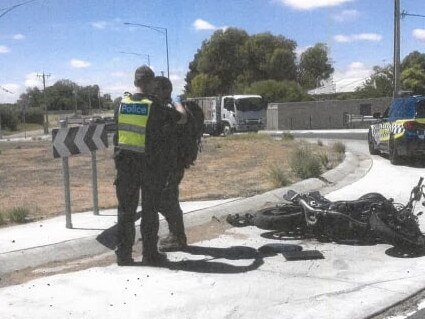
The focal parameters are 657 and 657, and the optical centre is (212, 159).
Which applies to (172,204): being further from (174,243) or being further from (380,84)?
(380,84)

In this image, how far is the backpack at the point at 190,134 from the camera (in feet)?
23.5

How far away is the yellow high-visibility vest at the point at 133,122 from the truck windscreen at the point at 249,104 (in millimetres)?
34202

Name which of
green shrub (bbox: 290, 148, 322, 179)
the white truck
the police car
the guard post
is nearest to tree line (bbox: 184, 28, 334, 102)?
the white truck

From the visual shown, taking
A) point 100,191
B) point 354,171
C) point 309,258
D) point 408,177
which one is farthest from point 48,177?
point 309,258

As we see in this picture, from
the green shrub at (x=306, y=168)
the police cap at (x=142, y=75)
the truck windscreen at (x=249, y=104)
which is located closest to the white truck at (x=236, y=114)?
the truck windscreen at (x=249, y=104)

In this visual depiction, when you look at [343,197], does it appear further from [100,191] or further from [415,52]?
[415,52]

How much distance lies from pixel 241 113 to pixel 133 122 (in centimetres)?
3464

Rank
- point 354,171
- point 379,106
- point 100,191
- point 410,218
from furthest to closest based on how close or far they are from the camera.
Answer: point 379,106 < point 354,171 < point 100,191 < point 410,218

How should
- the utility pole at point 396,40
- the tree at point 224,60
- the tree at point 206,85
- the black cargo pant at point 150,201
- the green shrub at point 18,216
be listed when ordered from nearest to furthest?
the black cargo pant at point 150,201
the green shrub at point 18,216
the utility pole at point 396,40
the tree at point 206,85
the tree at point 224,60

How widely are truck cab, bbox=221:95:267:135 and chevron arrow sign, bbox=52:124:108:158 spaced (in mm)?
31590

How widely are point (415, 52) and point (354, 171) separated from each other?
6976cm

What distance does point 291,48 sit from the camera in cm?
8175

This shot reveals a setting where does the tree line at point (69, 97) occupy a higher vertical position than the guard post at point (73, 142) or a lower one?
higher

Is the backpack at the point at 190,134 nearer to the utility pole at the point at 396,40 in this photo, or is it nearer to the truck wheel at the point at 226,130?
the utility pole at the point at 396,40
